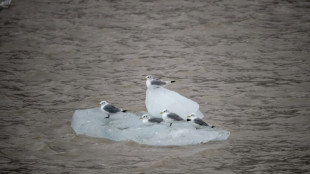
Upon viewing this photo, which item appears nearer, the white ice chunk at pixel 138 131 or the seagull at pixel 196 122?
the white ice chunk at pixel 138 131

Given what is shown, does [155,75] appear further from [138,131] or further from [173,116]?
[138,131]

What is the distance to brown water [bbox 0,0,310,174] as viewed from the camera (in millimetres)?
5512

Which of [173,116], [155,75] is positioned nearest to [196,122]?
[173,116]

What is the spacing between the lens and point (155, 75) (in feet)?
27.0

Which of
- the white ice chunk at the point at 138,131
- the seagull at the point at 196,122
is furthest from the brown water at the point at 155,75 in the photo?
the seagull at the point at 196,122

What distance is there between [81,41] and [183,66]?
2.20 m

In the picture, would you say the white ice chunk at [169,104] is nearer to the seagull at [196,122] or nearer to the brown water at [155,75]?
the seagull at [196,122]

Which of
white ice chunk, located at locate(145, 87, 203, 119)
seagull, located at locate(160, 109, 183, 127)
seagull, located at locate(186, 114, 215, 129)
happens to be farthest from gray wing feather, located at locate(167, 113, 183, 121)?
white ice chunk, located at locate(145, 87, 203, 119)

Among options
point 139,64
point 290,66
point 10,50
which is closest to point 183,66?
point 139,64

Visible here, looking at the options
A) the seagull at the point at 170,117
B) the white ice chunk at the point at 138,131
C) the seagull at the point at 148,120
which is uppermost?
the seagull at the point at 170,117

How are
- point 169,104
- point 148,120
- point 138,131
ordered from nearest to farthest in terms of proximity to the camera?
point 138,131 → point 148,120 → point 169,104

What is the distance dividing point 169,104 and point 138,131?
0.58 meters

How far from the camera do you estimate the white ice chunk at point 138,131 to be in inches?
225

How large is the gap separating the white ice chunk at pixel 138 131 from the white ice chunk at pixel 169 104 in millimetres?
220
